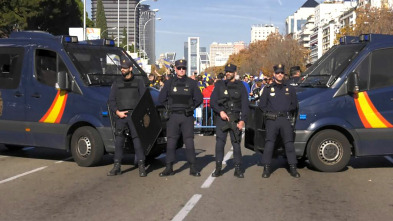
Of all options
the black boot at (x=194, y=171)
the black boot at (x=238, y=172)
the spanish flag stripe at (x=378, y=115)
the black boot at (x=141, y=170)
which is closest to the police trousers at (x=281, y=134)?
the black boot at (x=238, y=172)

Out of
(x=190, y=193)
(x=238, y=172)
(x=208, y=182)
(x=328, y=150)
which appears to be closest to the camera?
(x=190, y=193)

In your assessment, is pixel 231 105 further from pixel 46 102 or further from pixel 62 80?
pixel 46 102

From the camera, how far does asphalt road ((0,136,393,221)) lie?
19.8 feet

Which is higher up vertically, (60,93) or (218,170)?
(60,93)

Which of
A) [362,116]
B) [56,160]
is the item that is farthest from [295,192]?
[56,160]

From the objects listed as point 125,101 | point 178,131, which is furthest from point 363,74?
point 125,101

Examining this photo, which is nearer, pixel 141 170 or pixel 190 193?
pixel 190 193

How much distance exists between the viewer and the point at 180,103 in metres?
8.35

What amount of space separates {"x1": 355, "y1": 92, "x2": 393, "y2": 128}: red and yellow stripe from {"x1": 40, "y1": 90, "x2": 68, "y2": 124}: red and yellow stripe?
533 centimetres

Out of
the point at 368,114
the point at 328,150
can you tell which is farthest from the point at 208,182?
the point at 368,114

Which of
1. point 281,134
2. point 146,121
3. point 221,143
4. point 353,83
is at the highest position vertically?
point 353,83

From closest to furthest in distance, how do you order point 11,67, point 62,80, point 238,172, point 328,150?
point 238,172 < point 328,150 < point 62,80 < point 11,67

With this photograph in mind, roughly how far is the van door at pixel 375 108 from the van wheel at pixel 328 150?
31 centimetres

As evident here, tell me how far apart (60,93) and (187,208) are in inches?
169
